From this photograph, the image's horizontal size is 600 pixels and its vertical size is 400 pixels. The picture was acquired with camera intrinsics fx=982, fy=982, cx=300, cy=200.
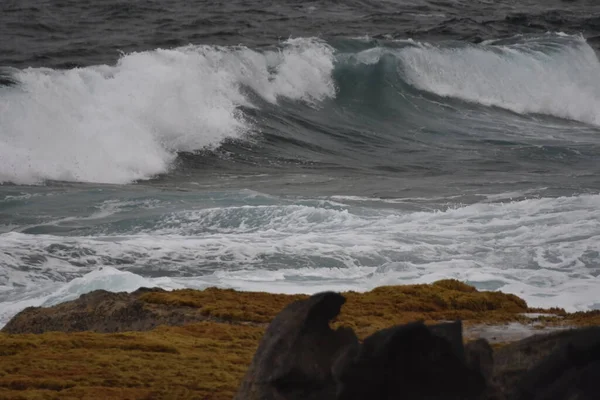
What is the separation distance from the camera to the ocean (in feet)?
38.2

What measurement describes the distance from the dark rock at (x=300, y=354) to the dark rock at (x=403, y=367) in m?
0.36

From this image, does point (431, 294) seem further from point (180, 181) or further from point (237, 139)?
point (237, 139)

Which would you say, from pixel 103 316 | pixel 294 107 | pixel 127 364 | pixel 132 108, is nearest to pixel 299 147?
pixel 132 108

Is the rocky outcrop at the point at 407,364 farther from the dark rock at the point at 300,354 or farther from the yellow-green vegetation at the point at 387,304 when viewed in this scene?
the yellow-green vegetation at the point at 387,304

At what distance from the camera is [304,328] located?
4414 mm

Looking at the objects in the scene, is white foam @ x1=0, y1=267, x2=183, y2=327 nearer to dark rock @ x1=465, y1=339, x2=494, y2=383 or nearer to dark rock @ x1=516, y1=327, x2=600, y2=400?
dark rock @ x1=465, y1=339, x2=494, y2=383

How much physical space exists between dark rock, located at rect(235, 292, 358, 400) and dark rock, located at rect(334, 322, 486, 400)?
1.17ft

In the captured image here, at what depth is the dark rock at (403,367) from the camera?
3.87m

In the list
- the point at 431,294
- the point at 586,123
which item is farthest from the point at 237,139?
the point at 431,294

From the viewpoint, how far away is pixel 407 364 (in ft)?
12.8

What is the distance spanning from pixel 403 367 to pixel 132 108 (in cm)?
1959

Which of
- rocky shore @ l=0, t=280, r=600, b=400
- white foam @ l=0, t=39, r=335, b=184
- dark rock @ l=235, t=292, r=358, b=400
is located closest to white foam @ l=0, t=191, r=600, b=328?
rocky shore @ l=0, t=280, r=600, b=400

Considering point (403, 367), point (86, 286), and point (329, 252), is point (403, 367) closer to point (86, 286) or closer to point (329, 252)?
point (86, 286)

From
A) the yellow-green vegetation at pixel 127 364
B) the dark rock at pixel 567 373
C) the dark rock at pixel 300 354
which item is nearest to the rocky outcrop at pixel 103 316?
the yellow-green vegetation at pixel 127 364
